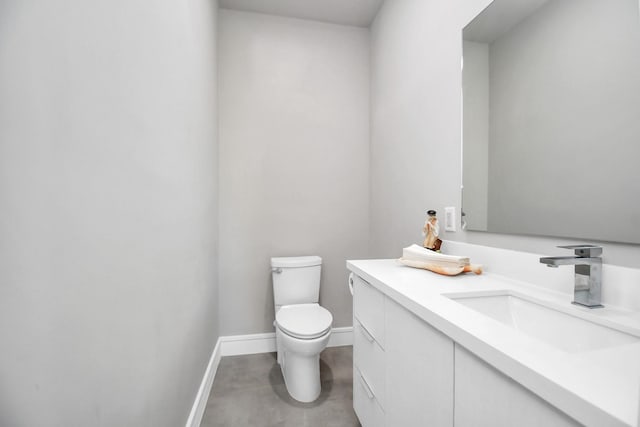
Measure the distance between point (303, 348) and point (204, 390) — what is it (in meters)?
0.64

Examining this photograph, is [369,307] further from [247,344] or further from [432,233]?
[247,344]

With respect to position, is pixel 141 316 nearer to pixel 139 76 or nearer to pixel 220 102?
pixel 139 76

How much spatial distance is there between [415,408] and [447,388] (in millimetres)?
205

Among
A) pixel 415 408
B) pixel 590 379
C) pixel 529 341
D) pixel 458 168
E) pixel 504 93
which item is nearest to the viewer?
pixel 590 379

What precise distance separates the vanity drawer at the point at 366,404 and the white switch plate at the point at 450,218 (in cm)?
81

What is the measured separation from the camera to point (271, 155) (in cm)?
230

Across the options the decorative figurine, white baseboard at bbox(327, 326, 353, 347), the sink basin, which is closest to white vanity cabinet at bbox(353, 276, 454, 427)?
the sink basin

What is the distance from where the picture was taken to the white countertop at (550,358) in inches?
14.4

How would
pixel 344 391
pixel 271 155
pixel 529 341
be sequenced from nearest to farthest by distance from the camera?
pixel 529 341 → pixel 344 391 → pixel 271 155

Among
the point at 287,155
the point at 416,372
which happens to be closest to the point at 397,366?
the point at 416,372

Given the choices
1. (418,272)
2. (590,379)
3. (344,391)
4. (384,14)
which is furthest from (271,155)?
(590,379)

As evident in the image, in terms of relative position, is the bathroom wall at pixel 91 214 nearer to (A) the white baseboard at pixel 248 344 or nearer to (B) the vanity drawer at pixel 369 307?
(B) the vanity drawer at pixel 369 307

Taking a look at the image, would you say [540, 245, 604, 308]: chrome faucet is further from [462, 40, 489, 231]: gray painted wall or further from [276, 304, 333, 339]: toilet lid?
[276, 304, 333, 339]: toilet lid

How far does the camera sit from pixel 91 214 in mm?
625
